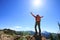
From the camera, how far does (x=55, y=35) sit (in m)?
17.8

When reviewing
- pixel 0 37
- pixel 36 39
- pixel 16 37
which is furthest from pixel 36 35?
pixel 0 37

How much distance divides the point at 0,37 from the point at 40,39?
18.2ft

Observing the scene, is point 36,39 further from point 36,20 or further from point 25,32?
point 25,32

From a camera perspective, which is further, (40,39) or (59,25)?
(59,25)

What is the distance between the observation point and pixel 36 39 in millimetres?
14047

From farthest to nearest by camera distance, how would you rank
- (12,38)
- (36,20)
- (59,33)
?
(59,33), (12,38), (36,20)

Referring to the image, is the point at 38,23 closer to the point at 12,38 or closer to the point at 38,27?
the point at 38,27

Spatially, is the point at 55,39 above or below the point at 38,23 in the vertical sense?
below

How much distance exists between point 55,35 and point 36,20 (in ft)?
16.7

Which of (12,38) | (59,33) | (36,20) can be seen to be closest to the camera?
(36,20)

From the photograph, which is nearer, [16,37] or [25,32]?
[16,37]

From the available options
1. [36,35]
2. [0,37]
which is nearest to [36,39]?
[36,35]

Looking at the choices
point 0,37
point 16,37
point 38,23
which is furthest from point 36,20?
point 0,37

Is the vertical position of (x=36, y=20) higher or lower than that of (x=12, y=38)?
higher
